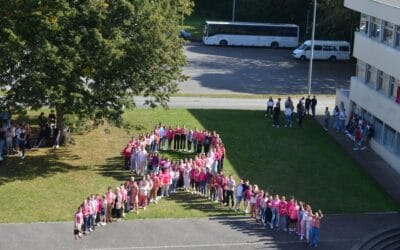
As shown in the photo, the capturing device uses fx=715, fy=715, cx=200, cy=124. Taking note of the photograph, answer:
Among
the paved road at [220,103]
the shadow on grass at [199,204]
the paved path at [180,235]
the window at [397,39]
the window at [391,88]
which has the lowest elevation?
the paved path at [180,235]

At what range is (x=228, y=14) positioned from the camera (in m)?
84.2

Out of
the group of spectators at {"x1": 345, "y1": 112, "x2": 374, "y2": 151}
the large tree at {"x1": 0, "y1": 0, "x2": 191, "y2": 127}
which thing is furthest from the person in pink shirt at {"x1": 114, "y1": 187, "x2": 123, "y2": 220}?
the group of spectators at {"x1": 345, "y1": 112, "x2": 374, "y2": 151}

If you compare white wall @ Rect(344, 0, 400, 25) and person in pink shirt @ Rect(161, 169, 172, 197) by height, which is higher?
white wall @ Rect(344, 0, 400, 25)

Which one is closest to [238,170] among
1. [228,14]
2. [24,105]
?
[24,105]

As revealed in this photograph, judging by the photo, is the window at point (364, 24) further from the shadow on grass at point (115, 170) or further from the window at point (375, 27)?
the shadow on grass at point (115, 170)

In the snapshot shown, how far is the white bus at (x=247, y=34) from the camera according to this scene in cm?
6688

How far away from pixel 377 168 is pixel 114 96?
12.4 meters

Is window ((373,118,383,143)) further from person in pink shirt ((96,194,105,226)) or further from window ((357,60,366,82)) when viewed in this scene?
person in pink shirt ((96,194,105,226))

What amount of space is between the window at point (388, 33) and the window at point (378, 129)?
3.91 metres

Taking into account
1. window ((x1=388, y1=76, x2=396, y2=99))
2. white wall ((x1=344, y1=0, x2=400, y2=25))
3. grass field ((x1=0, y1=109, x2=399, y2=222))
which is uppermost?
white wall ((x1=344, y1=0, x2=400, y2=25))

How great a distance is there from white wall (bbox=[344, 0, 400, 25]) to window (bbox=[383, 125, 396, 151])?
5065 millimetres

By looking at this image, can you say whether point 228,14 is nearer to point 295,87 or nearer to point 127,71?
point 295,87

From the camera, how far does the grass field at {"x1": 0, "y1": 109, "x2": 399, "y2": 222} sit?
1057 inches

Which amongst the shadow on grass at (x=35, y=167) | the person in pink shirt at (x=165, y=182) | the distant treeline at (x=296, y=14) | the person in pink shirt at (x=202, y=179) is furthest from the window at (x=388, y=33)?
the distant treeline at (x=296, y=14)
